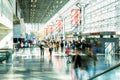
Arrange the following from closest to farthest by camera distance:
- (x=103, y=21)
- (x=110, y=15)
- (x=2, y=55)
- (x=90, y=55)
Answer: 1. (x=90, y=55)
2. (x=2, y=55)
3. (x=110, y=15)
4. (x=103, y=21)

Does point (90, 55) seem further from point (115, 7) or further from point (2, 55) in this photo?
point (115, 7)

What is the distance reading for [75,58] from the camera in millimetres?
13320

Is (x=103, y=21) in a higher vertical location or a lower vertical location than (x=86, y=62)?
higher

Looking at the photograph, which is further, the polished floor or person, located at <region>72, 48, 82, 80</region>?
the polished floor

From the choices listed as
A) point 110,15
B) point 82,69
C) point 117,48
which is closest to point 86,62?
point 82,69

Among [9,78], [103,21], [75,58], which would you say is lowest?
[9,78]

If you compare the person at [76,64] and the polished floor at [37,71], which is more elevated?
the person at [76,64]

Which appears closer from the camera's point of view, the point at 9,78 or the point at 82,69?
the point at 82,69

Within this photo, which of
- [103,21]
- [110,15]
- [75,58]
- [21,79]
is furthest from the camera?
[103,21]

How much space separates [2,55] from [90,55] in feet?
46.3

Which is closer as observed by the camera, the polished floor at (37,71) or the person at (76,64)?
the person at (76,64)

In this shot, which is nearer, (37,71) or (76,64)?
(76,64)

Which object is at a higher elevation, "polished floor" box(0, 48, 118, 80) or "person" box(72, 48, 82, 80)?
"person" box(72, 48, 82, 80)

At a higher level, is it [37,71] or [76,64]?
[76,64]
